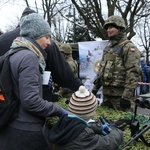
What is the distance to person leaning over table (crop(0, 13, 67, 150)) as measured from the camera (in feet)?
5.90

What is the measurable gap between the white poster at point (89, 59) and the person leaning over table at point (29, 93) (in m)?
4.36

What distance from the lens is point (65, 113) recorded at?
193 cm

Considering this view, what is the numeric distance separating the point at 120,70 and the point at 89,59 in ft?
10.3

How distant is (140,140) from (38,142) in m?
0.72

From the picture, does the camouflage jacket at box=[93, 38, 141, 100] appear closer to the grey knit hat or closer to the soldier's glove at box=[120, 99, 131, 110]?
the soldier's glove at box=[120, 99, 131, 110]

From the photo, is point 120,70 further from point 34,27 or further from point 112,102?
point 34,27

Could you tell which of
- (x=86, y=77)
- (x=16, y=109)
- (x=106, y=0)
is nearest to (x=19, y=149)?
(x=16, y=109)

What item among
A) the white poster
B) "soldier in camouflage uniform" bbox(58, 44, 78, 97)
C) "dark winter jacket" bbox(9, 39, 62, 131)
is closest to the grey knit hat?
"dark winter jacket" bbox(9, 39, 62, 131)

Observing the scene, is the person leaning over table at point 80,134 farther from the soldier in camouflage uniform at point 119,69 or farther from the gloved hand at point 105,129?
the soldier in camouflage uniform at point 119,69

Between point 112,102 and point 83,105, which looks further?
point 112,102

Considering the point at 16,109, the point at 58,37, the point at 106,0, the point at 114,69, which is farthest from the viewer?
the point at 58,37

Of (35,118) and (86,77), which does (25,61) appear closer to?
(35,118)

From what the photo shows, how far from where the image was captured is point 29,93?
1776 millimetres

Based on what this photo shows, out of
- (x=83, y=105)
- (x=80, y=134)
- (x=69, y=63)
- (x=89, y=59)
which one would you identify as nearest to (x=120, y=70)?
(x=83, y=105)
